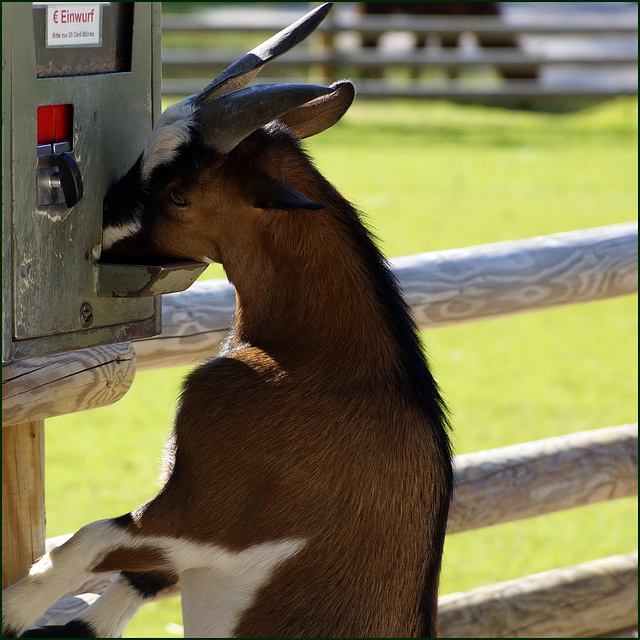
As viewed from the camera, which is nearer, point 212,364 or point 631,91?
point 212,364

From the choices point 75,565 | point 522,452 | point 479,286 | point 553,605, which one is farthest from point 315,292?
point 553,605

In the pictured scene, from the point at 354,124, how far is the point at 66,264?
1201cm

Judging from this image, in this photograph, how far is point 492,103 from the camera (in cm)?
1575

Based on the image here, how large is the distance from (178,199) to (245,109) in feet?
1.20

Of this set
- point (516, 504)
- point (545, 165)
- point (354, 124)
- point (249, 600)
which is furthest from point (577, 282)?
point (354, 124)

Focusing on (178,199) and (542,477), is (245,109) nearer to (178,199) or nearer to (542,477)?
(178,199)

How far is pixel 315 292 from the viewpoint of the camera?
87.8 inches

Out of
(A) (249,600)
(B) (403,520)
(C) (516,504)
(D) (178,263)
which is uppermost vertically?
(D) (178,263)

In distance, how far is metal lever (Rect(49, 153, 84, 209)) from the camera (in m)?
2.08

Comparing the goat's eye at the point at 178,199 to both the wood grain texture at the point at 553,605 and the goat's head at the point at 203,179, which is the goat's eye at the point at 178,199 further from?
the wood grain texture at the point at 553,605

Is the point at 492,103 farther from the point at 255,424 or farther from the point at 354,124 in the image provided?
the point at 255,424

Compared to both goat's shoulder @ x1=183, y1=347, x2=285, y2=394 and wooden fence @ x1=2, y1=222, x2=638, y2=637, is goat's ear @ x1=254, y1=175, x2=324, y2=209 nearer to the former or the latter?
goat's shoulder @ x1=183, y1=347, x2=285, y2=394

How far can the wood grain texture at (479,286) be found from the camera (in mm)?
2873

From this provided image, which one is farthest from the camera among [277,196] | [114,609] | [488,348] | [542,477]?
[488,348]
